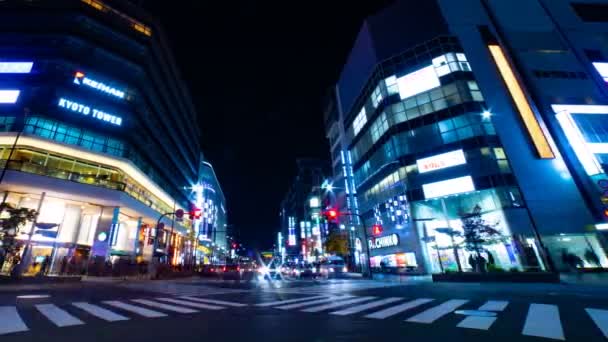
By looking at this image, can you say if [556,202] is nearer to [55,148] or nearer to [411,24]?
[411,24]

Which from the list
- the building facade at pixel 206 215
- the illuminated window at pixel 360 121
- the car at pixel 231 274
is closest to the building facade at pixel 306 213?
the building facade at pixel 206 215

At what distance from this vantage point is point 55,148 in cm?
2952

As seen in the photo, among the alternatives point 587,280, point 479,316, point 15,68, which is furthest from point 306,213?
point 479,316

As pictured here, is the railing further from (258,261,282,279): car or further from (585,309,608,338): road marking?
(585,309,608,338): road marking

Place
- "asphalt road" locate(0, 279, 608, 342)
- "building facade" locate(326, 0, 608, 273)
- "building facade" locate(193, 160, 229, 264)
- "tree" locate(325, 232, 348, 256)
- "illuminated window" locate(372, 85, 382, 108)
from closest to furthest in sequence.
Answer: "asphalt road" locate(0, 279, 608, 342) → "building facade" locate(326, 0, 608, 273) → "illuminated window" locate(372, 85, 382, 108) → "tree" locate(325, 232, 348, 256) → "building facade" locate(193, 160, 229, 264)

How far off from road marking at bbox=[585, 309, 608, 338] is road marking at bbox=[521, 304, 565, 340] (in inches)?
24.8

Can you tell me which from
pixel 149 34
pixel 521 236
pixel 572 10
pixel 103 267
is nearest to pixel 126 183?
pixel 103 267

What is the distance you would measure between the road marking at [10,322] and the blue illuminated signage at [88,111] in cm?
3282

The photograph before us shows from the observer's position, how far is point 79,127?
31562mm

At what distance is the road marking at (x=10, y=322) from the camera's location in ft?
17.2

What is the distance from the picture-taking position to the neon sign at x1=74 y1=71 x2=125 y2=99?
32719mm

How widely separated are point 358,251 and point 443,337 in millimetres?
45501

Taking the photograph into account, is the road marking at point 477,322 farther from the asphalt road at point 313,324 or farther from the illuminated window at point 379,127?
the illuminated window at point 379,127

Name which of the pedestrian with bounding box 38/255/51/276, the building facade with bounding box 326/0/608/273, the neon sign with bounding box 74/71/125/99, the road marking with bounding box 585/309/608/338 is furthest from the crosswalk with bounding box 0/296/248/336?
the neon sign with bounding box 74/71/125/99
